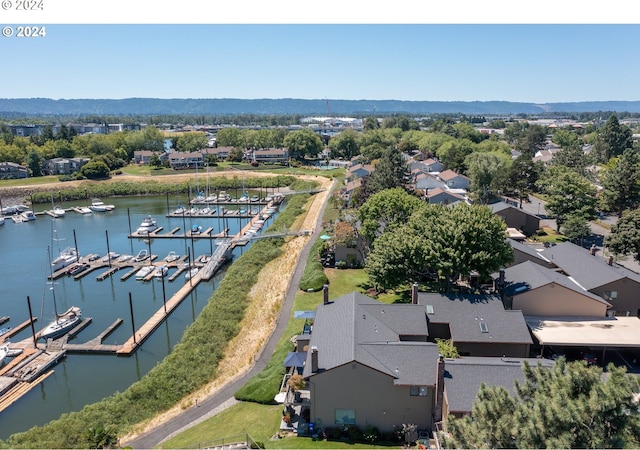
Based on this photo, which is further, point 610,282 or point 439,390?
point 610,282

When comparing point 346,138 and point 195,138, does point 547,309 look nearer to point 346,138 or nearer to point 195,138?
point 346,138

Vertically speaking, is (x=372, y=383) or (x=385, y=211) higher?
(x=385, y=211)

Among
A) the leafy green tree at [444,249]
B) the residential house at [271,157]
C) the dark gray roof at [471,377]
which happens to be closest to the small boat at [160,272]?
the leafy green tree at [444,249]

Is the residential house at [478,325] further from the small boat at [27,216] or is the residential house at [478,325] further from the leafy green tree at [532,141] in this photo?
the leafy green tree at [532,141]

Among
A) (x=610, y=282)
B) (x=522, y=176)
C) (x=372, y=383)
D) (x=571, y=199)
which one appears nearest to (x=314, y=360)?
(x=372, y=383)

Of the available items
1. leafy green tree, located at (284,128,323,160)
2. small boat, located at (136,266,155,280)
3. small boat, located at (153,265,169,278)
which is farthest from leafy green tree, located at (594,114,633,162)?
small boat, located at (136,266,155,280)

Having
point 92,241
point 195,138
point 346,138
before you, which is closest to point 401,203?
point 92,241

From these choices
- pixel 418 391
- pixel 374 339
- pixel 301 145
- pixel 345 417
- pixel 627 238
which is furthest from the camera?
pixel 301 145

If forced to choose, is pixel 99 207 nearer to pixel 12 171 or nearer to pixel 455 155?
pixel 12 171
